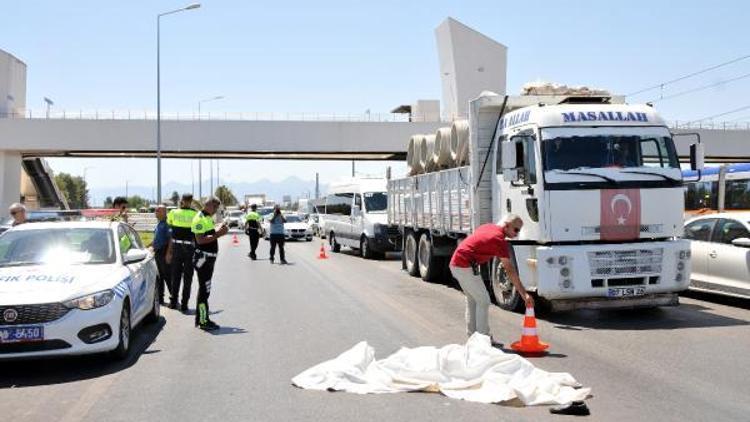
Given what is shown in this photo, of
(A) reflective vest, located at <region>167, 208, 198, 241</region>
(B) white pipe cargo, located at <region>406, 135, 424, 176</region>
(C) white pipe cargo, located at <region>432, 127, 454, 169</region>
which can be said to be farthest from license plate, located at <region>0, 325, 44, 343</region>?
(B) white pipe cargo, located at <region>406, 135, 424, 176</region>

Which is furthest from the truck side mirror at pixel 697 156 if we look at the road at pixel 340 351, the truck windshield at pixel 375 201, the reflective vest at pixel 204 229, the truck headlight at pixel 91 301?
the truck windshield at pixel 375 201

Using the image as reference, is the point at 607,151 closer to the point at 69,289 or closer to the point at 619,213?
the point at 619,213

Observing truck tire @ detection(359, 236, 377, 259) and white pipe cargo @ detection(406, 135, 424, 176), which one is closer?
white pipe cargo @ detection(406, 135, 424, 176)

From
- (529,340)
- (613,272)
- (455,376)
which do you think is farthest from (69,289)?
(613,272)

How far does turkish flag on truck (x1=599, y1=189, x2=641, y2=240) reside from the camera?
35.6 feet

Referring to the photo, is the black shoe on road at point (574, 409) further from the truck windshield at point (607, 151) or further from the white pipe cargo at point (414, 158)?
the white pipe cargo at point (414, 158)

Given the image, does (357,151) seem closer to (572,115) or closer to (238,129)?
(238,129)

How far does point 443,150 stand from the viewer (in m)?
15.9

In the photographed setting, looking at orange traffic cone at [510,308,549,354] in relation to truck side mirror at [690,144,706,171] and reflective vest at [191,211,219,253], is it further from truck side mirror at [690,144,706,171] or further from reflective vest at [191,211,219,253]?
truck side mirror at [690,144,706,171]

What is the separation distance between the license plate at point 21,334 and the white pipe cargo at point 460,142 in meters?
8.64

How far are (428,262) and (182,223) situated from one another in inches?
250

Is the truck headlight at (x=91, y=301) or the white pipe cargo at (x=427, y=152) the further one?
the white pipe cargo at (x=427, y=152)

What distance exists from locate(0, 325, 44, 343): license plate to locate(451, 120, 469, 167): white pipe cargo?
8.64 m

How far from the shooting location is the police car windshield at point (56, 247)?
28.8 ft
